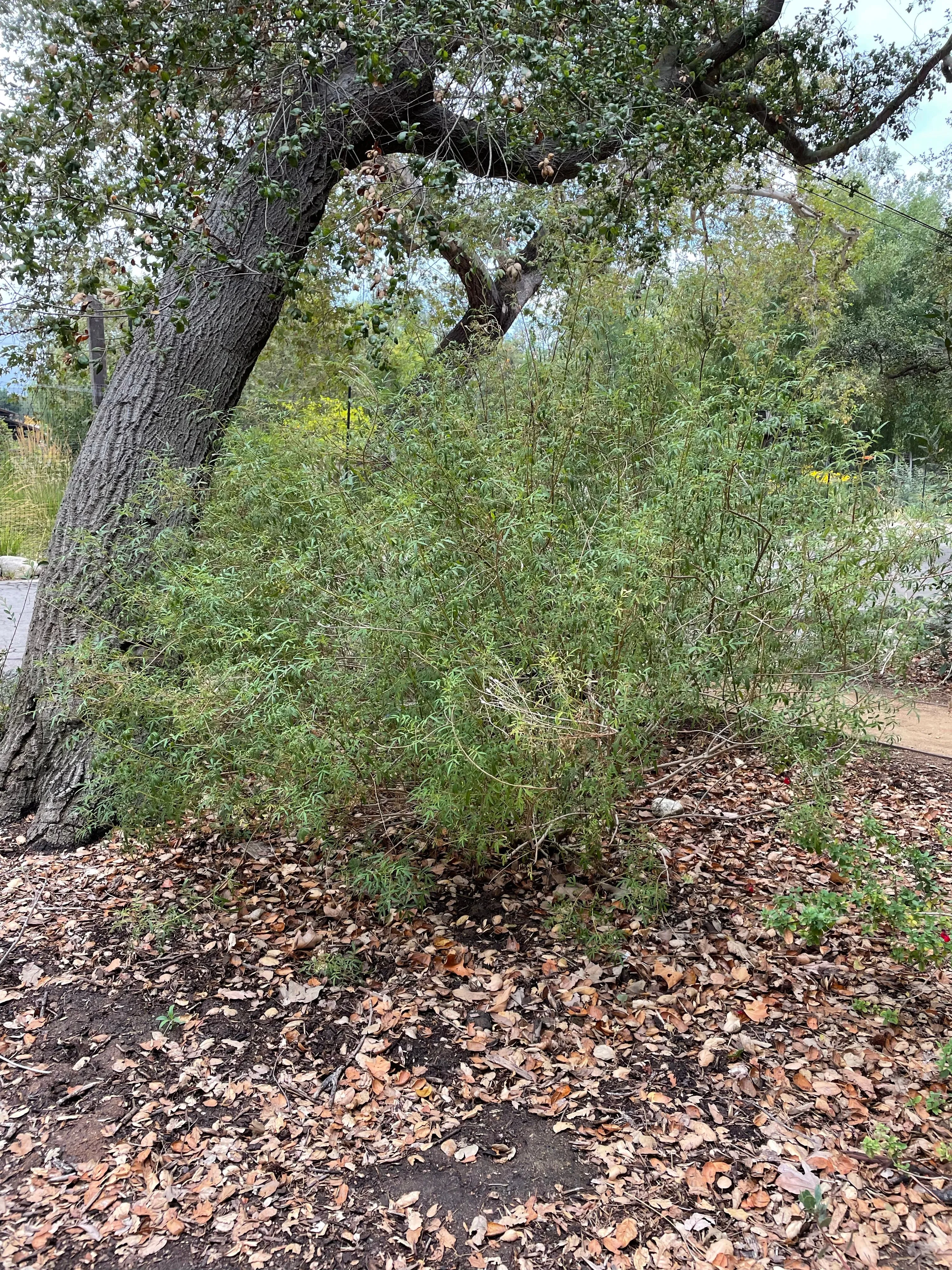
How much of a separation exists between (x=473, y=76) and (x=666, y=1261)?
4.80m

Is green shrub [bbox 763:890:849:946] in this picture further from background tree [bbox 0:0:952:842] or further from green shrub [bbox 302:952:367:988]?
background tree [bbox 0:0:952:842]

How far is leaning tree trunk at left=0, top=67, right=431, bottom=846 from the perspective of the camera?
3.72 metres

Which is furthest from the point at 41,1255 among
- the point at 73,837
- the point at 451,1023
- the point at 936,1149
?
the point at 936,1149

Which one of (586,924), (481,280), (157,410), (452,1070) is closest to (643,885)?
(586,924)

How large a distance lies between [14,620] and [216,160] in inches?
112

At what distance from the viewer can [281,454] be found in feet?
11.5

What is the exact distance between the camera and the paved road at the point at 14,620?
4.58 metres

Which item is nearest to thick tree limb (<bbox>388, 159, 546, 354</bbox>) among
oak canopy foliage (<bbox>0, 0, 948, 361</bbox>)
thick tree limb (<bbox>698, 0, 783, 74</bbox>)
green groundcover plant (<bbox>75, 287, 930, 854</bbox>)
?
oak canopy foliage (<bbox>0, 0, 948, 361</bbox>)

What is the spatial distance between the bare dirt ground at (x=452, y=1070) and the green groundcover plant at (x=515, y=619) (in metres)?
0.43

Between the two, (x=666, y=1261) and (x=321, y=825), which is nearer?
(x=666, y=1261)

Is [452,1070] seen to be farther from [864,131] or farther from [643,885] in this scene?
[864,131]

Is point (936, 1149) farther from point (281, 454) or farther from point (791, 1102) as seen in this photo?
point (281, 454)

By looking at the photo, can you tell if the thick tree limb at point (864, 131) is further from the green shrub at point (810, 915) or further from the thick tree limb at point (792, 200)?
the green shrub at point (810, 915)

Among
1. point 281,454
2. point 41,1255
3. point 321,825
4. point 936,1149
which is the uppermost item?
point 281,454
